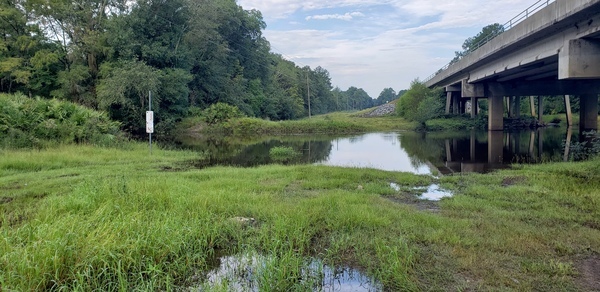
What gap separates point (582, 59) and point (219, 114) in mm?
30719

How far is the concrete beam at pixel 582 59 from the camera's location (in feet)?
42.0

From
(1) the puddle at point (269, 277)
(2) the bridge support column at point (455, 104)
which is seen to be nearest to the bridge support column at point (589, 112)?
(2) the bridge support column at point (455, 104)

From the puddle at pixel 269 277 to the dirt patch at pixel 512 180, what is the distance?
20.4ft

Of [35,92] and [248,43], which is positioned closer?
[35,92]

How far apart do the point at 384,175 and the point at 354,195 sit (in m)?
3.18

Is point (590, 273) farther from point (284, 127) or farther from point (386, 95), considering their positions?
point (386, 95)

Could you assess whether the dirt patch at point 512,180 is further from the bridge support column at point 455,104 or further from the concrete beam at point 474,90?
the bridge support column at point 455,104

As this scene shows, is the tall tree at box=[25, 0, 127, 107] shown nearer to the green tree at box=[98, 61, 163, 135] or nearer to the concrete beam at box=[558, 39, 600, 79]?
the green tree at box=[98, 61, 163, 135]

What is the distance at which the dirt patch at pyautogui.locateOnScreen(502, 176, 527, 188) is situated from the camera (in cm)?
906

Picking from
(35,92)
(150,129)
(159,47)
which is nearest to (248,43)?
(159,47)

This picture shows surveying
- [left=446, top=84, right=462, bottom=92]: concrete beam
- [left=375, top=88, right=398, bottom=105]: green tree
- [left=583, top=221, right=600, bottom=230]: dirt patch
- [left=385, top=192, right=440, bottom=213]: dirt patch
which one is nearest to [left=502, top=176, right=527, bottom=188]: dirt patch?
[left=385, top=192, right=440, bottom=213]: dirt patch

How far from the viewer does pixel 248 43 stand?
53062 mm

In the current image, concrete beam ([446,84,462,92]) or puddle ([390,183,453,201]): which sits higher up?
concrete beam ([446,84,462,92])

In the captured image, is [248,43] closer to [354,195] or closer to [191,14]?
[191,14]
